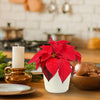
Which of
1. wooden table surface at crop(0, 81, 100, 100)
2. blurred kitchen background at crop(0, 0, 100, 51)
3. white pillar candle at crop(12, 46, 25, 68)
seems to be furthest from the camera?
blurred kitchen background at crop(0, 0, 100, 51)

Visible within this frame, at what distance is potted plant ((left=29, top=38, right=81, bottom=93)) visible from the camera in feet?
4.40

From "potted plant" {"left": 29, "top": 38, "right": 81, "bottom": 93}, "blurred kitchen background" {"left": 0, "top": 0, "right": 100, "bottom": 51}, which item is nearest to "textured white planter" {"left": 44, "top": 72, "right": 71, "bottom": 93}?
"potted plant" {"left": 29, "top": 38, "right": 81, "bottom": 93}

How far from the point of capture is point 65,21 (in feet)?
12.9

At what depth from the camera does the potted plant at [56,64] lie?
1.34 m

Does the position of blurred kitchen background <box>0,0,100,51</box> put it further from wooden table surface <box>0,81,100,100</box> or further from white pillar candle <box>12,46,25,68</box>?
wooden table surface <box>0,81,100,100</box>

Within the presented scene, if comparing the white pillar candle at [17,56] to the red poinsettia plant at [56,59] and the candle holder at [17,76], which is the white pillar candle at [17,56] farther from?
the red poinsettia plant at [56,59]

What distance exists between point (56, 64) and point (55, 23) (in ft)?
8.72

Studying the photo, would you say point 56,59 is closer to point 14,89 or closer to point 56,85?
point 56,85

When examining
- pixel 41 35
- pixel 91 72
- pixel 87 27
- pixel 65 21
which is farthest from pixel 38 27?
pixel 91 72

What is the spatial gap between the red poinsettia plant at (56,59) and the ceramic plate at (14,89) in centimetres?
12

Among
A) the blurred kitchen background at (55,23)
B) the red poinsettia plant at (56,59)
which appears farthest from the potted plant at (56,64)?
the blurred kitchen background at (55,23)

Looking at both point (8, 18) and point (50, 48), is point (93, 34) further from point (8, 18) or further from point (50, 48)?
point (50, 48)

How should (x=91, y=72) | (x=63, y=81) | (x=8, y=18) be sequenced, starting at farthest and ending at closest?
(x=8, y=18) < (x=91, y=72) < (x=63, y=81)

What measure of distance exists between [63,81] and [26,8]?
9.11 feet
